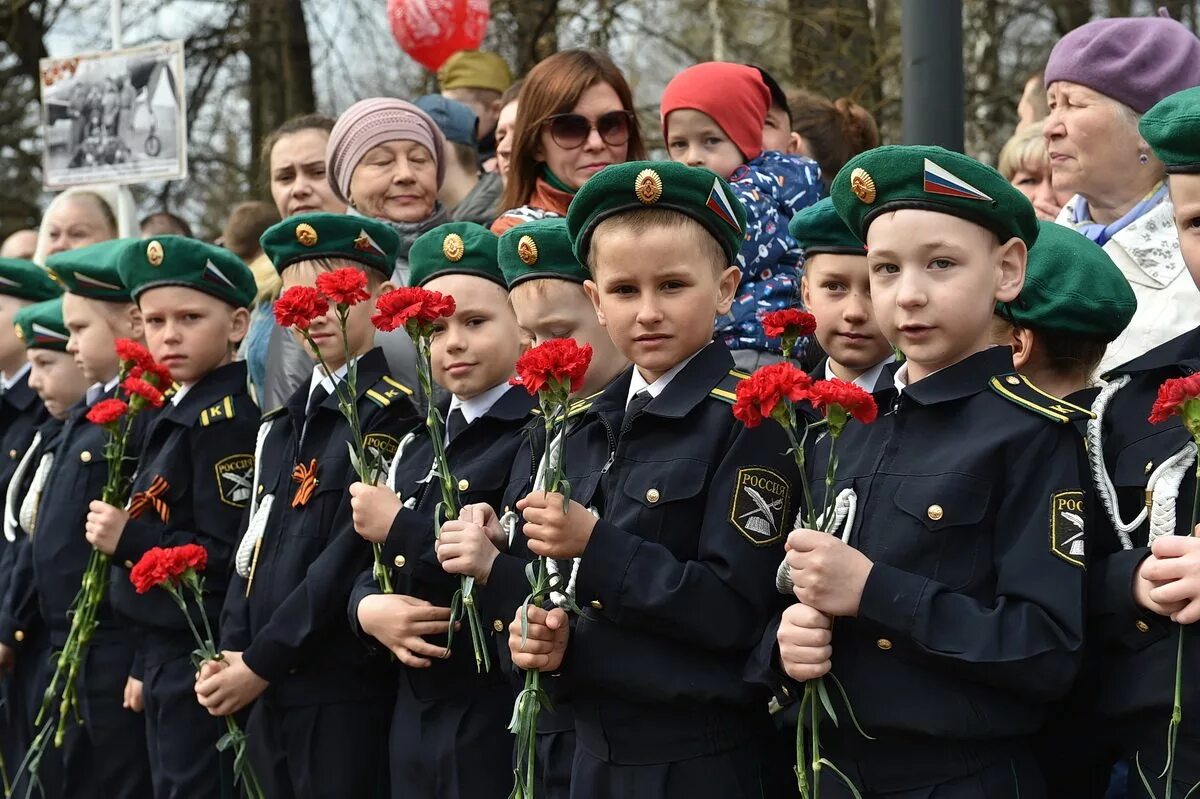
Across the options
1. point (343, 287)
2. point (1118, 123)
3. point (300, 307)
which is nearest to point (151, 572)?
point (300, 307)

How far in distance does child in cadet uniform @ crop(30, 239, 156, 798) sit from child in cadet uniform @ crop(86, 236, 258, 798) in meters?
0.22

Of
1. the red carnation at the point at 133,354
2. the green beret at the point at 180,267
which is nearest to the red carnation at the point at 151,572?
the red carnation at the point at 133,354

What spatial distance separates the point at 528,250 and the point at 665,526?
0.95 meters

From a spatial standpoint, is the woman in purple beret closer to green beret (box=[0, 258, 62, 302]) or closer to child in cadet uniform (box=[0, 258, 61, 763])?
child in cadet uniform (box=[0, 258, 61, 763])

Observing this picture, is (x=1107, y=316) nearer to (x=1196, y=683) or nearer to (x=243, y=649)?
(x=1196, y=683)

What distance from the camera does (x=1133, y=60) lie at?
12.8 ft

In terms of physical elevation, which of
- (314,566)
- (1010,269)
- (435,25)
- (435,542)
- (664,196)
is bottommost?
(314,566)

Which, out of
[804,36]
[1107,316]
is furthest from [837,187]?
[804,36]

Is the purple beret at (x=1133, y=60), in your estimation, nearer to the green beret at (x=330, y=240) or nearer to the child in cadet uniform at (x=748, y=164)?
the child in cadet uniform at (x=748, y=164)

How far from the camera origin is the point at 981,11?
40.8 feet

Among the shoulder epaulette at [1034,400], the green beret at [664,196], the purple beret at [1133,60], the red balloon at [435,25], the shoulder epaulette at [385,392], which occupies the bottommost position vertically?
the shoulder epaulette at [385,392]

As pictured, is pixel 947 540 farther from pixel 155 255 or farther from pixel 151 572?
pixel 155 255

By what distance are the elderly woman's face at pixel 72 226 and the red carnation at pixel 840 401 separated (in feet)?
20.5

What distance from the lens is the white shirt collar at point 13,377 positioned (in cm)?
661
